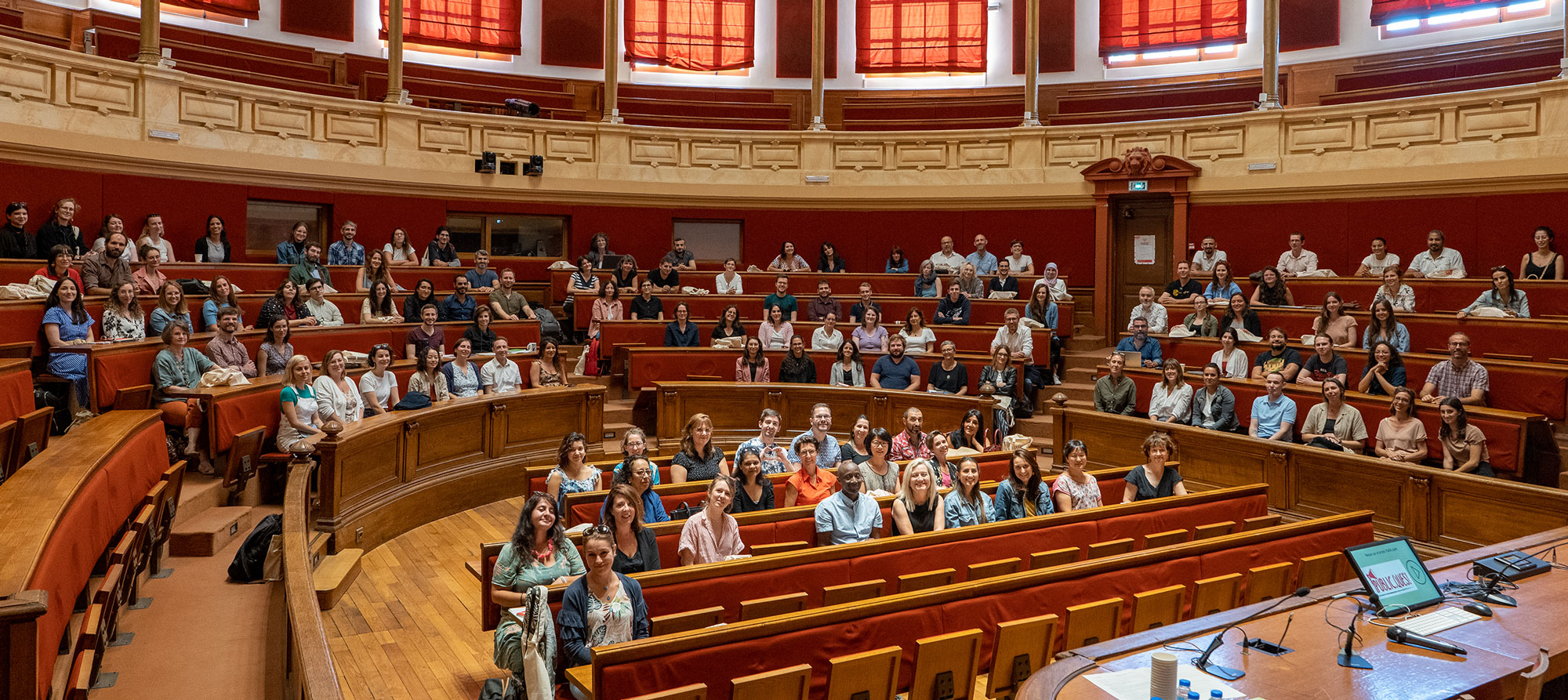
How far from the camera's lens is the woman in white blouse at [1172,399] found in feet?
23.3

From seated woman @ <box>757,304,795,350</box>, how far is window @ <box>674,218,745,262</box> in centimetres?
297

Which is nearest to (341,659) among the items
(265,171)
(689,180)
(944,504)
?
(944,504)

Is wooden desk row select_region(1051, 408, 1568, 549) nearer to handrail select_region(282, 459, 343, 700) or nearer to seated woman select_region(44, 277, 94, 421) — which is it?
handrail select_region(282, 459, 343, 700)

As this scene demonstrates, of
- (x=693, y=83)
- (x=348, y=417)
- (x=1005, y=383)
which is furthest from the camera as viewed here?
(x=693, y=83)

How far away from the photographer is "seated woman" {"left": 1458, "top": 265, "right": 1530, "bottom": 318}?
7336mm

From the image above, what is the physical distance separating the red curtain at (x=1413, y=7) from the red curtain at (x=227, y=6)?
40.3 ft

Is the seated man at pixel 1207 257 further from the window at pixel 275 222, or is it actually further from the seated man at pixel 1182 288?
the window at pixel 275 222

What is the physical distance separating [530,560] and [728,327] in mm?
5195

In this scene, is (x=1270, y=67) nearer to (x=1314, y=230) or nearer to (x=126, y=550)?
(x=1314, y=230)

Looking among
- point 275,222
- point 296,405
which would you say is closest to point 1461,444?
point 296,405

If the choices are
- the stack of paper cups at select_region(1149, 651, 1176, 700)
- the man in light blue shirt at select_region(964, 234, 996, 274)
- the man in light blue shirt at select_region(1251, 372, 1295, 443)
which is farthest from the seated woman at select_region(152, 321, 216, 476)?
the man in light blue shirt at select_region(964, 234, 996, 274)

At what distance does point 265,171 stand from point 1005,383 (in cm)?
721

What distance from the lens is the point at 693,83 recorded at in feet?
43.1

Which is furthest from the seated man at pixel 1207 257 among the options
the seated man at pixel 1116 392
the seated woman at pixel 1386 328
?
the seated man at pixel 1116 392
